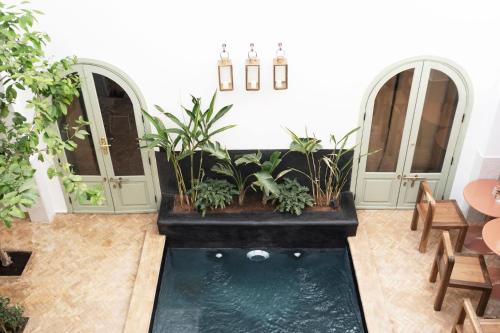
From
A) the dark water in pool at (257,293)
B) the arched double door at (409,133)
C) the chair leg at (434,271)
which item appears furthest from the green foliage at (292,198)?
the chair leg at (434,271)

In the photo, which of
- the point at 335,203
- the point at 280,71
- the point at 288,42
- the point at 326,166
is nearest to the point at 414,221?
the point at 335,203

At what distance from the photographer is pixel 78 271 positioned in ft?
22.4

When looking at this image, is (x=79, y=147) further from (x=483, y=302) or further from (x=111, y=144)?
(x=483, y=302)

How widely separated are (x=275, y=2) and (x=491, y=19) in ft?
9.58

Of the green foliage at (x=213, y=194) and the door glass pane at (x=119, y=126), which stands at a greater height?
the door glass pane at (x=119, y=126)

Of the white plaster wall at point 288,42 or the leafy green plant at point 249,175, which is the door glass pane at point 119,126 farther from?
the leafy green plant at point 249,175

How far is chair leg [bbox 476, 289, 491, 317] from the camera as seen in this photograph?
18.6 ft

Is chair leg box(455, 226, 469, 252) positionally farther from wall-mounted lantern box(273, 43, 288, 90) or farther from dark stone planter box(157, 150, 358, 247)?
wall-mounted lantern box(273, 43, 288, 90)

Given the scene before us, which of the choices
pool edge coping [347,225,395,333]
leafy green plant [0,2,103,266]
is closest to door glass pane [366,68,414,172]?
pool edge coping [347,225,395,333]

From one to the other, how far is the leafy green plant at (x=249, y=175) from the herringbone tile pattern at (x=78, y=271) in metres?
1.63

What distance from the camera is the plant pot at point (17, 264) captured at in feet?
22.2

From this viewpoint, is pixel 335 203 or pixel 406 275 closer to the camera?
pixel 406 275

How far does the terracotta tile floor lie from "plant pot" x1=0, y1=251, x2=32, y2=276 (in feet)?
0.39

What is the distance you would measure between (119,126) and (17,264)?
2.59 metres
